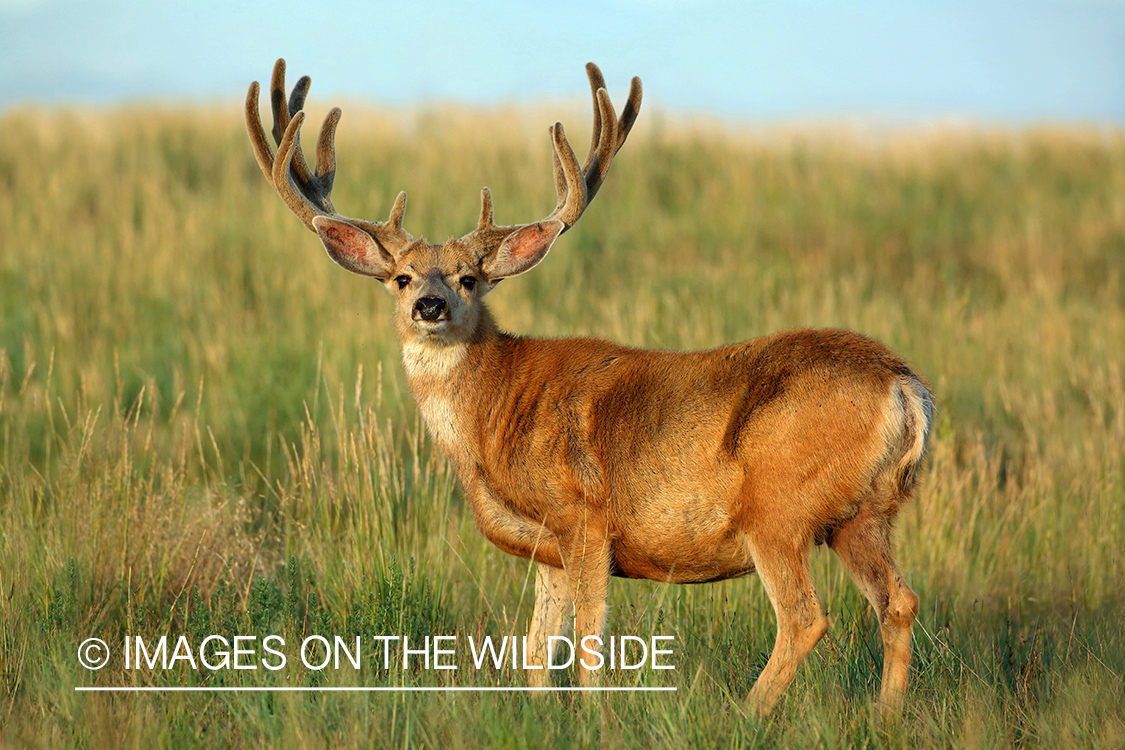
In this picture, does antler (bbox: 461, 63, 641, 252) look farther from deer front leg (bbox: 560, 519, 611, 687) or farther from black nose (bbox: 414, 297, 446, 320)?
deer front leg (bbox: 560, 519, 611, 687)

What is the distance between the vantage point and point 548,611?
14.9 ft

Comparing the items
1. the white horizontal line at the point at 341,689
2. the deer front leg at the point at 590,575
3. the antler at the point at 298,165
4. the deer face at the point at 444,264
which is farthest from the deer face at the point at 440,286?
the white horizontal line at the point at 341,689

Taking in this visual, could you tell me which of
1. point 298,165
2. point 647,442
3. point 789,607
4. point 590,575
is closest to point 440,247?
point 298,165

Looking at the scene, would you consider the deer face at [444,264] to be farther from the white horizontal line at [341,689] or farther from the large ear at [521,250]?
the white horizontal line at [341,689]

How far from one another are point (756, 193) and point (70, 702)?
10.8m

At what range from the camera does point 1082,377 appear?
26.5 feet

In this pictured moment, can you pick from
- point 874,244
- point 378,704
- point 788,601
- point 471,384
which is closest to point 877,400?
point 788,601

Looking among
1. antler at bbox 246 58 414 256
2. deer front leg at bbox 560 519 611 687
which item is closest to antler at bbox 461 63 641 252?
antler at bbox 246 58 414 256

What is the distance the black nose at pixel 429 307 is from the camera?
4.39m

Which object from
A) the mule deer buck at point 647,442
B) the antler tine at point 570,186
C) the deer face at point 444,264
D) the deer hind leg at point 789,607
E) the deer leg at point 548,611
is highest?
the antler tine at point 570,186

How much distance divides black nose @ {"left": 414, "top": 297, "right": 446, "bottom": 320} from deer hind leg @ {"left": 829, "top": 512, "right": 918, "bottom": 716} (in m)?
1.72

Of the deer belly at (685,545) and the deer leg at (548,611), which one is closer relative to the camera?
the deer belly at (685,545)

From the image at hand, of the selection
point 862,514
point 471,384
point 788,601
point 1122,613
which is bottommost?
point 1122,613

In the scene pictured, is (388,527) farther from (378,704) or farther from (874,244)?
(874,244)
